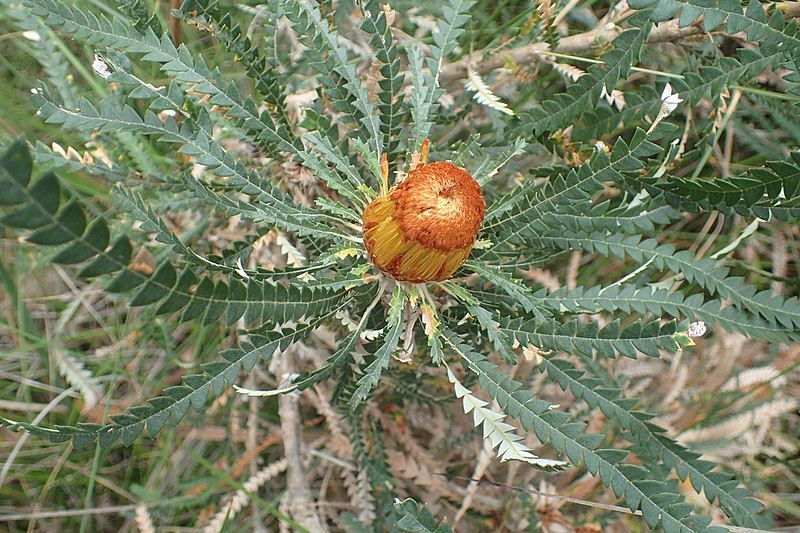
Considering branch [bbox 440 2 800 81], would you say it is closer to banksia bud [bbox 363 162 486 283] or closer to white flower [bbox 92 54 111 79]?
banksia bud [bbox 363 162 486 283]

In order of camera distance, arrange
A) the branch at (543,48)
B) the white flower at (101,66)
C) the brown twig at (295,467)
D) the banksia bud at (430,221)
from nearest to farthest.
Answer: the banksia bud at (430,221), the white flower at (101,66), the branch at (543,48), the brown twig at (295,467)

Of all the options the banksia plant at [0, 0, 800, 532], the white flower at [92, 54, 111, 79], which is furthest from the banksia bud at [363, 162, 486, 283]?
the white flower at [92, 54, 111, 79]

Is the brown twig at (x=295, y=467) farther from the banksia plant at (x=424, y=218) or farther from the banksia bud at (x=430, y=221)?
the banksia bud at (x=430, y=221)

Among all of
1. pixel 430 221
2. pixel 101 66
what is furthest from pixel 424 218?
pixel 101 66

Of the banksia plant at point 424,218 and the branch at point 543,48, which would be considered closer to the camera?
the banksia plant at point 424,218

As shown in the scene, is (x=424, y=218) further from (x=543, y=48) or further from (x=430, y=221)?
(x=543, y=48)

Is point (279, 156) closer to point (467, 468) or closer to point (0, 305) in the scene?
point (467, 468)

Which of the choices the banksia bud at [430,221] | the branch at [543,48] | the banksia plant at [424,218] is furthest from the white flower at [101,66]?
the branch at [543,48]
